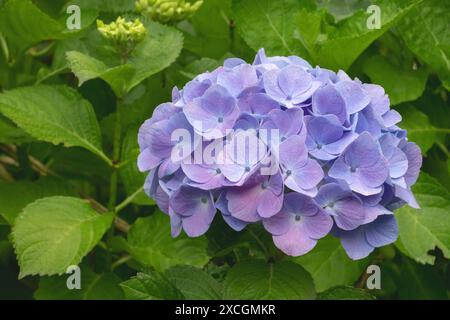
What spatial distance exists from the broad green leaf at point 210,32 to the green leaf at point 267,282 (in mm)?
645

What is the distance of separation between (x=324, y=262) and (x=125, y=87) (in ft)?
1.48

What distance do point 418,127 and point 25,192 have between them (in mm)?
720

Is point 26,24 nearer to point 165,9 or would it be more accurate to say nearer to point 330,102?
point 165,9

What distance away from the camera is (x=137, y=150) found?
4.65ft

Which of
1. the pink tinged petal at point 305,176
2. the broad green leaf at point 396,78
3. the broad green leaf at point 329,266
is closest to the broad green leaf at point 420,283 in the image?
the broad green leaf at point 329,266

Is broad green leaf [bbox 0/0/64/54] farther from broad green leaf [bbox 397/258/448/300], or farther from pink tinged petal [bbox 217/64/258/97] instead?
broad green leaf [bbox 397/258/448/300]

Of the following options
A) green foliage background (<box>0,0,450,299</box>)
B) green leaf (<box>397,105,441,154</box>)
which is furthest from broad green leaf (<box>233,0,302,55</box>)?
green leaf (<box>397,105,441,154</box>)

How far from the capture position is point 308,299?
1158 mm

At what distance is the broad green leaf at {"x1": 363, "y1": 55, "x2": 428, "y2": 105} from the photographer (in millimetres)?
1520

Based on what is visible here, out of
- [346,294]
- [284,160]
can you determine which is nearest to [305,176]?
[284,160]

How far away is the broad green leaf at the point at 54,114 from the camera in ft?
4.66

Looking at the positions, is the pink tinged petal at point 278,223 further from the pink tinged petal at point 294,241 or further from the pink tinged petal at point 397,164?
the pink tinged petal at point 397,164

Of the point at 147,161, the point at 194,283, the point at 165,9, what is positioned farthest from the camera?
the point at 165,9
